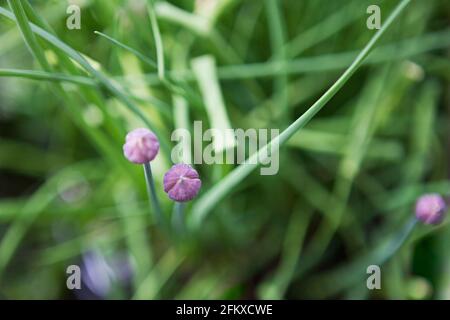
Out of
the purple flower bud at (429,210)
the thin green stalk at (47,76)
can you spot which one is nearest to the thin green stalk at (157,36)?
the thin green stalk at (47,76)

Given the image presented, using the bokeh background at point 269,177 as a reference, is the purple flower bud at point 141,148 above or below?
below

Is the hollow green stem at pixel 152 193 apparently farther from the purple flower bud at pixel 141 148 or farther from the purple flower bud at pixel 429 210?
the purple flower bud at pixel 429 210

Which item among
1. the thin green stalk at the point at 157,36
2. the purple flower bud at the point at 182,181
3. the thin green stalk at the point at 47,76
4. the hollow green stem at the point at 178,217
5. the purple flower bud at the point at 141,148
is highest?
the thin green stalk at the point at 157,36

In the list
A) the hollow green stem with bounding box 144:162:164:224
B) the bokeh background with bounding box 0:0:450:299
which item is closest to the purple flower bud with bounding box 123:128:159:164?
the hollow green stem with bounding box 144:162:164:224

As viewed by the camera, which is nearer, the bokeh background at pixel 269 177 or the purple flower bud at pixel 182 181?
the purple flower bud at pixel 182 181

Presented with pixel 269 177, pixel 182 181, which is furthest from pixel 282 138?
pixel 269 177
